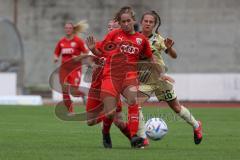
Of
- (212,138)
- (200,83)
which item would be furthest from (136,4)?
(212,138)

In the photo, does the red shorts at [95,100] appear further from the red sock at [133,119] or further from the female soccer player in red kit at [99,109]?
the red sock at [133,119]

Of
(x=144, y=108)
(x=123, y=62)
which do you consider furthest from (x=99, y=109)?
(x=144, y=108)

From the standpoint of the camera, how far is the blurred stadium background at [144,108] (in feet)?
39.9

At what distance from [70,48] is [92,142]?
9747 millimetres

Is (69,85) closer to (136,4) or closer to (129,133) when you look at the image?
(129,133)

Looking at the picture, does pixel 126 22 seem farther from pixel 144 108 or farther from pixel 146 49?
pixel 144 108

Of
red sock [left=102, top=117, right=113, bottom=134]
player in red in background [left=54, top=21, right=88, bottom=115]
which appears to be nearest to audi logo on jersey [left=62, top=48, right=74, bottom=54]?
player in red in background [left=54, top=21, right=88, bottom=115]

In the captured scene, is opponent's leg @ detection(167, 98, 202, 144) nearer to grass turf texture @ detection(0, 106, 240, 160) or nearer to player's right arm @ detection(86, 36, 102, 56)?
grass turf texture @ detection(0, 106, 240, 160)

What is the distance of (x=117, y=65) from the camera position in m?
12.3

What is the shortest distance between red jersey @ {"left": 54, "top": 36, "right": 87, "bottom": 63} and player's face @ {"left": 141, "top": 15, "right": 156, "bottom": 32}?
9991mm

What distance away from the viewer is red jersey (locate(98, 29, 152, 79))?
39.9 ft

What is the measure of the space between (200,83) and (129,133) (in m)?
17.3

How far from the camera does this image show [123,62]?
12375 mm

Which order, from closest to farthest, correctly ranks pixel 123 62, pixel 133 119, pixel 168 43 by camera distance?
pixel 133 119 < pixel 123 62 < pixel 168 43
